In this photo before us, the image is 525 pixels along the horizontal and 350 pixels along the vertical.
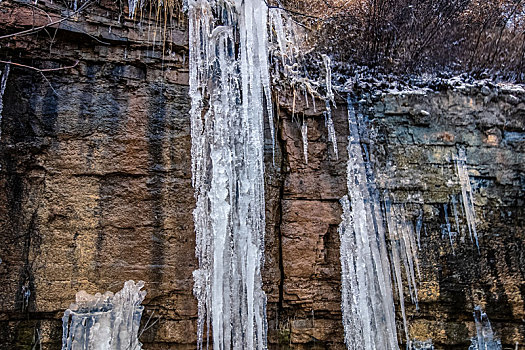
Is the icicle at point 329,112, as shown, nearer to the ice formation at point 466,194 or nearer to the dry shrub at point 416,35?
the dry shrub at point 416,35

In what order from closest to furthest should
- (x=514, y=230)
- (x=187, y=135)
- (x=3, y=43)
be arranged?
(x=3, y=43) → (x=187, y=135) → (x=514, y=230)

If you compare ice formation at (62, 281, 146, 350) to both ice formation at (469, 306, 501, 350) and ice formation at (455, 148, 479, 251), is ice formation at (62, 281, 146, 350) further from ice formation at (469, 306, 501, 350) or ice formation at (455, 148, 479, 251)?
ice formation at (455, 148, 479, 251)

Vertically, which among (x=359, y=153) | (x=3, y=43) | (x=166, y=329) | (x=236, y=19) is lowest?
(x=166, y=329)

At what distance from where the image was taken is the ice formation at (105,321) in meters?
3.16

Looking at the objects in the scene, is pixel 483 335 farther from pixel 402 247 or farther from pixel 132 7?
pixel 132 7

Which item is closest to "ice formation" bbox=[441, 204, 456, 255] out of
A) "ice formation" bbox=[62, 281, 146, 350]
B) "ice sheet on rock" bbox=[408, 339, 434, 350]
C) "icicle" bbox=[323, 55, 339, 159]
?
"ice sheet on rock" bbox=[408, 339, 434, 350]

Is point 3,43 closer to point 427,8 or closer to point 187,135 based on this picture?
point 187,135

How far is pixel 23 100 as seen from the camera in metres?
3.42

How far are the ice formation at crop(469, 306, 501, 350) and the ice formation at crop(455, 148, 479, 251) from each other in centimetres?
65

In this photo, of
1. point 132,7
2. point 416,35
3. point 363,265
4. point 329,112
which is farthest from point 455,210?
point 132,7

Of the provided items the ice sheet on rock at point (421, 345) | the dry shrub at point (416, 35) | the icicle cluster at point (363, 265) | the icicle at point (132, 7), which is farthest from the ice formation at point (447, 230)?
the icicle at point (132, 7)

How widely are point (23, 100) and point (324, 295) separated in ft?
10.6

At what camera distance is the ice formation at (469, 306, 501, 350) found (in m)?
3.66

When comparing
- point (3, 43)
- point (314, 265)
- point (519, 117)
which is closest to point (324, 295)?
point (314, 265)
